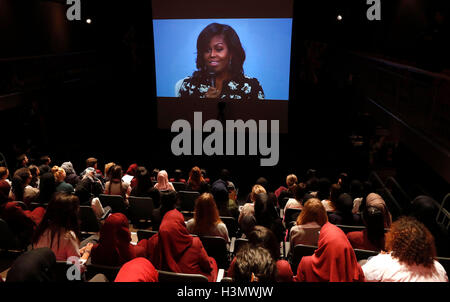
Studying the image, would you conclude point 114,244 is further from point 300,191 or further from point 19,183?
point 19,183

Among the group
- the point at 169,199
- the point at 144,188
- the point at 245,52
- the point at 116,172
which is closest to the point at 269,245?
the point at 169,199

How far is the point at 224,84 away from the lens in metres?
10.2

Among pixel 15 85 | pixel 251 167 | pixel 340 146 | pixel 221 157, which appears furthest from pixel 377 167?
pixel 15 85

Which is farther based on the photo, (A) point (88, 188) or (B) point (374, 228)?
(A) point (88, 188)

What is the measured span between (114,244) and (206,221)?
1.11 m

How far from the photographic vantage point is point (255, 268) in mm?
1858

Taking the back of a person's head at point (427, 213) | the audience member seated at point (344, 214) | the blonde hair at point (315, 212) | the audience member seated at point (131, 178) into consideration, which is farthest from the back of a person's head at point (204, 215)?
the back of a person's head at point (427, 213)

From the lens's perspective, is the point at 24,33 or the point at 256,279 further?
the point at 24,33

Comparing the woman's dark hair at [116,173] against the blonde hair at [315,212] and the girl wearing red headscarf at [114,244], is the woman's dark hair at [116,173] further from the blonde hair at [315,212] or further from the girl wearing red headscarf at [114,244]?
the blonde hair at [315,212]

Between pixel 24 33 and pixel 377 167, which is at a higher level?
pixel 24 33

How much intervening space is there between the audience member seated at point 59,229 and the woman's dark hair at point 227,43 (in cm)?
771

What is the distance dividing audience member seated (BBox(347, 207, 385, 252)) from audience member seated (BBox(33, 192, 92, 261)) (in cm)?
280

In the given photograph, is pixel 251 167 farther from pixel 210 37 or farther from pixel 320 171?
pixel 210 37

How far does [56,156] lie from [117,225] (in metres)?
7.58
